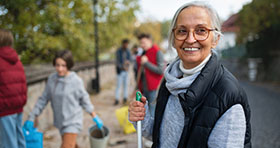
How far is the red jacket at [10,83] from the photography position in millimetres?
2258

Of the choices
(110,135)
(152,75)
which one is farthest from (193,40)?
(110,135)

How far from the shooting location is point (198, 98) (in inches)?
40.4

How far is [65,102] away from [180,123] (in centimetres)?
182

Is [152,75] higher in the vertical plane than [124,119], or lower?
higher

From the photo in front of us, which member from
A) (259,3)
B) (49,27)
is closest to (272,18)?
(259,3)

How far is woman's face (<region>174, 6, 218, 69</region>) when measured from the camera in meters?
1.09

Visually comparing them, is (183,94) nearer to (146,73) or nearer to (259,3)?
(146,73)

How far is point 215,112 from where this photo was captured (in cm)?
98

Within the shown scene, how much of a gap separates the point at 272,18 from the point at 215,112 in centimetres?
1123

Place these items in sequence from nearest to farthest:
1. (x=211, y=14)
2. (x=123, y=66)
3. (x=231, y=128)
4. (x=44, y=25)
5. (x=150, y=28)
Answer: (x=231, y=128) → (x=211, y=14) → (x=44, y=25) → (x=123, y=66) → (x=150, y=28)

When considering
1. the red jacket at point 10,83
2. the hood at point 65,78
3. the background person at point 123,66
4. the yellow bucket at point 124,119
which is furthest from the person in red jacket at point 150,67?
the background person at point 123,66

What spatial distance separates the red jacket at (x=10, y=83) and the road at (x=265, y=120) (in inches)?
145

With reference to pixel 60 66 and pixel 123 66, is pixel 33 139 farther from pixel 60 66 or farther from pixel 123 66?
pixel 123 66

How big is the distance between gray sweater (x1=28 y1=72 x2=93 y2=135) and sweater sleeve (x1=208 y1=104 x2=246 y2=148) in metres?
1.96
